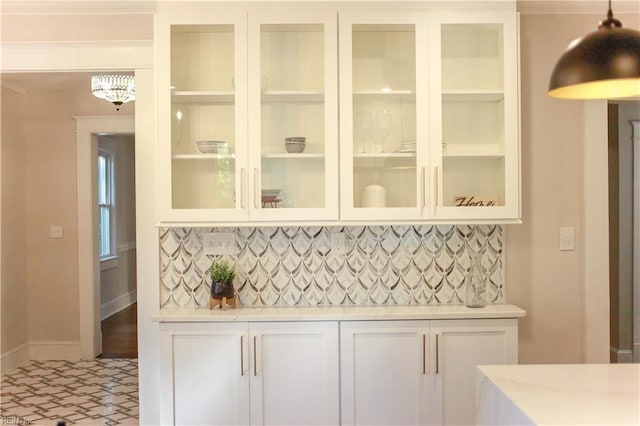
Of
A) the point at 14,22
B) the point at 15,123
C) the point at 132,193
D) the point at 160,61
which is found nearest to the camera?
the point at 160,61

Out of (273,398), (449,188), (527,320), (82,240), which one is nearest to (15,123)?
(82,240)

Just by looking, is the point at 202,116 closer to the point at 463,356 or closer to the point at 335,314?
the point at 335,314

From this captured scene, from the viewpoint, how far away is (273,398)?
8.66 ft

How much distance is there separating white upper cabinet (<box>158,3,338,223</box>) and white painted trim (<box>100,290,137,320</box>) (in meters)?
4.37

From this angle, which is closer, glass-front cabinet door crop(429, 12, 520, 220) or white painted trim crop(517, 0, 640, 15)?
glass-front cabinet door crop(429, 12, 520, 220)

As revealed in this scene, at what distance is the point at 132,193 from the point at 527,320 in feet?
19.6

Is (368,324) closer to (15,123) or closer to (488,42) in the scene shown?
(488,42)

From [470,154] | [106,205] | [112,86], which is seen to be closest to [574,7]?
[470,154]

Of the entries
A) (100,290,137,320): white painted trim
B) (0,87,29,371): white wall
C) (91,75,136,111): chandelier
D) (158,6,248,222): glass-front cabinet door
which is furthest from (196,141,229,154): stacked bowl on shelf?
(100,290,137,320): white painted trim

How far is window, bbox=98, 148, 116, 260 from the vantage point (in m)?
6.50

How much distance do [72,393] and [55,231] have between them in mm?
1627

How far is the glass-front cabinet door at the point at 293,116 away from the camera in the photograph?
2.64m

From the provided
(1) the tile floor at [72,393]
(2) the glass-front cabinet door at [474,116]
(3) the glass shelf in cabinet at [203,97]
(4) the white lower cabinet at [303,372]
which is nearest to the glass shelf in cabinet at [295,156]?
(3) the glass shelf in cabinet at [203,97]

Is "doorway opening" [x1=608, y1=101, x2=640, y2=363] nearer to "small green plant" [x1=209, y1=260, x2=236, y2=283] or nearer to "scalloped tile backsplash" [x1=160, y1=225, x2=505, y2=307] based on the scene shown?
"scalloped tile backsplash" [x1=160, y1=225, x2=505, y2=307]
